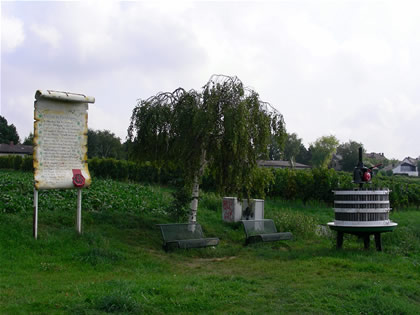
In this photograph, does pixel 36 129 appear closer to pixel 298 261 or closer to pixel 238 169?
pixel 238 169

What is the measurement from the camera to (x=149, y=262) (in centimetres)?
949

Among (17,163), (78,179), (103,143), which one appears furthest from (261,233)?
(103,143)

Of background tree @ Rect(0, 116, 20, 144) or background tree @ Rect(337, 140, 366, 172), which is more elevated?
background tree @ Rect(0, 116, 20, 144)

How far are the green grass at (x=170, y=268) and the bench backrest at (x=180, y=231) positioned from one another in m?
0.50

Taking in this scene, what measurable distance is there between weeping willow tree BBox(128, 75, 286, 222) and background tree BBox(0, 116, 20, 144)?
7736cm

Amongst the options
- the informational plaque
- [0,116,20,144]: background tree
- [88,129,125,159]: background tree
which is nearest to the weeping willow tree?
the informational plaque

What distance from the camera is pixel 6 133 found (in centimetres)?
8175

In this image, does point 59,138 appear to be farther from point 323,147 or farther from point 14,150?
point 323,147

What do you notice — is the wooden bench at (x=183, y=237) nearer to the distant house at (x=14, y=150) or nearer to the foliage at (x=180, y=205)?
the foliage at (x=180, y=205)

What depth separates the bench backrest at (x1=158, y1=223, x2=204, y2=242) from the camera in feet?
36.7

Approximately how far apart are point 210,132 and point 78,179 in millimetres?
3425

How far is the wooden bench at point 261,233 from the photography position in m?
12.4

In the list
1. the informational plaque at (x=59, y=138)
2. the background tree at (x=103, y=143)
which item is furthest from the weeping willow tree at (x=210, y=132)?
the background tree at (x=103, y=143)

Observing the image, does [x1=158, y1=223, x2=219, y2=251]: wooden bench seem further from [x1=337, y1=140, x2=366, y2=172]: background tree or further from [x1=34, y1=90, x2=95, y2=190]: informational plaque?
[x1=337, y1=140, x2=366, y2=172]: background tree
